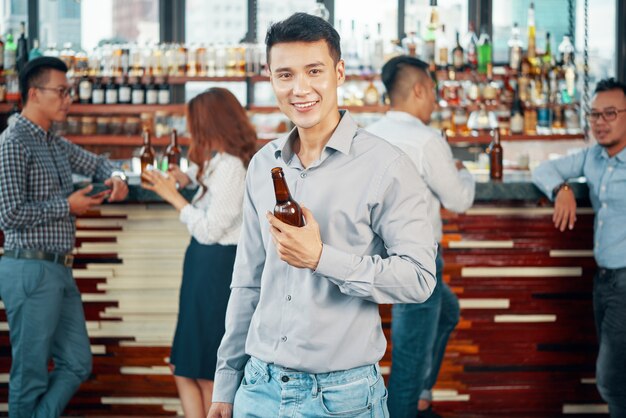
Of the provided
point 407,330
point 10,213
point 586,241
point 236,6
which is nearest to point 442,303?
point 407,330

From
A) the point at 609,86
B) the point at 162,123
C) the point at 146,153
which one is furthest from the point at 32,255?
the point at 162,123

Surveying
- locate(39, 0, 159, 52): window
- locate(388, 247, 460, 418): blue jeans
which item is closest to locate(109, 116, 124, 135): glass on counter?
locate(39, 0, 159, 52): window

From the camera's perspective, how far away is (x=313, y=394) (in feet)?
5.88

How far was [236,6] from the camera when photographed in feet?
23.4

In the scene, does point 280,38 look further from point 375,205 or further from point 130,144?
point 130,144

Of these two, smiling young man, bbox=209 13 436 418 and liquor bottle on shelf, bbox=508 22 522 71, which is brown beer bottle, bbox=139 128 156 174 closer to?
smiling young man, bbox=209 13 436 418

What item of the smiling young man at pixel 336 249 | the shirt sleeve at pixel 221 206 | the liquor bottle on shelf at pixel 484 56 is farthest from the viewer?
the liquor bottle on shelf at pixel 484 56

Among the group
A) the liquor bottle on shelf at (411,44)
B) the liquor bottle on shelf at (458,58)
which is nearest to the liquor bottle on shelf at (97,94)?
the liquor bottle on shelf at (411,44)

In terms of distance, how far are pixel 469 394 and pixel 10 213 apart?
2175 millimetres

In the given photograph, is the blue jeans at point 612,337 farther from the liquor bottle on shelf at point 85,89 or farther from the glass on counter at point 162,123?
the liquor bottle on shelf at point 85,89

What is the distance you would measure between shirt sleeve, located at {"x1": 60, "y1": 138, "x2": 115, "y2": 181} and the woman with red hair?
62 centimetres

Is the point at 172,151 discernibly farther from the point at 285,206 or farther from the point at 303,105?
the point at 285,206

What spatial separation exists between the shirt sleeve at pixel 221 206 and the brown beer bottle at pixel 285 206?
1563 mm

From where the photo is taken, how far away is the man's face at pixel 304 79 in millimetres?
1793
